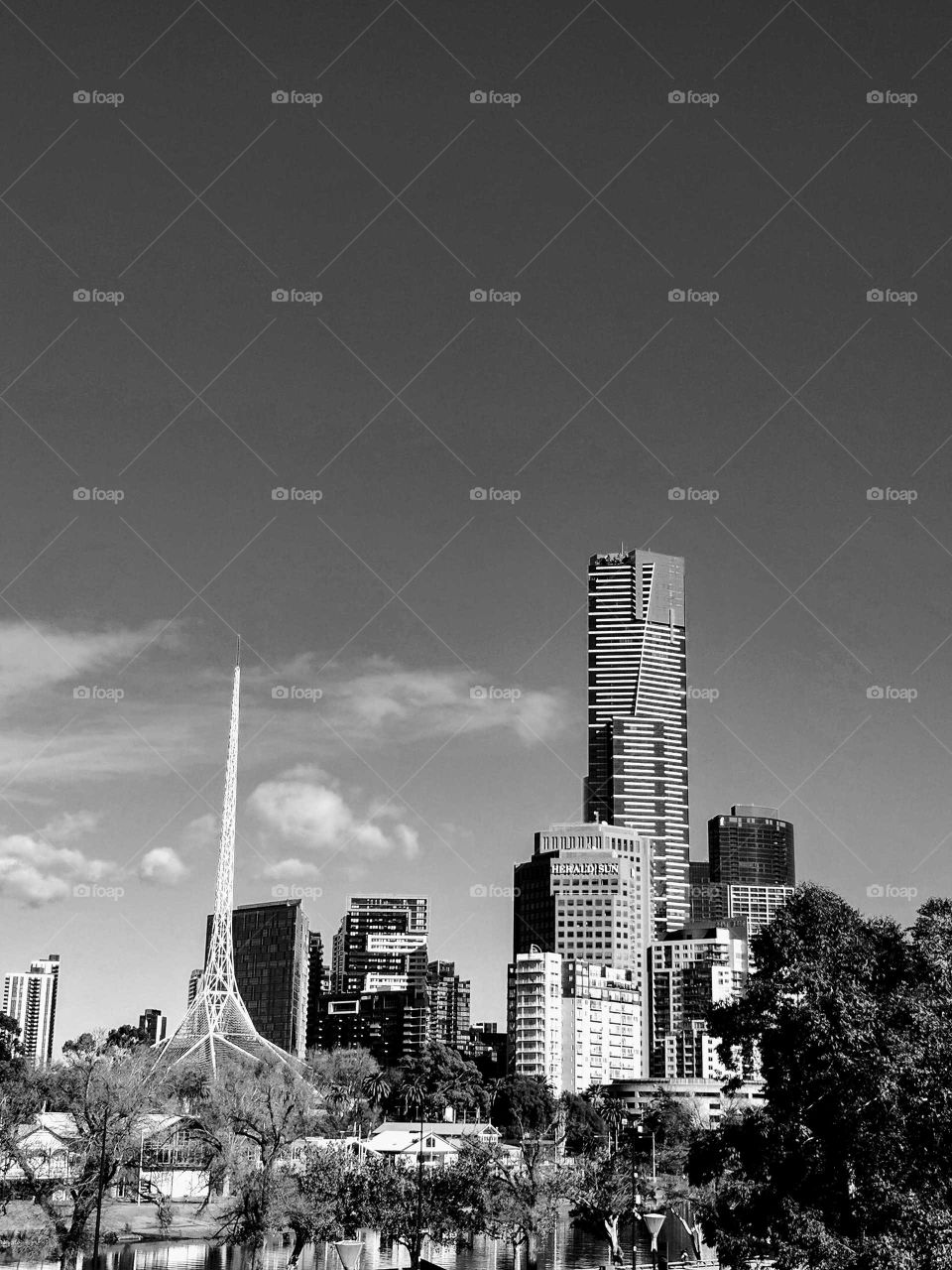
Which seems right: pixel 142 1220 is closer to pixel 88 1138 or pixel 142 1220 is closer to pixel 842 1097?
pixel 88 1138

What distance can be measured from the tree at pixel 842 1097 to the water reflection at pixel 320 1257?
109 feet

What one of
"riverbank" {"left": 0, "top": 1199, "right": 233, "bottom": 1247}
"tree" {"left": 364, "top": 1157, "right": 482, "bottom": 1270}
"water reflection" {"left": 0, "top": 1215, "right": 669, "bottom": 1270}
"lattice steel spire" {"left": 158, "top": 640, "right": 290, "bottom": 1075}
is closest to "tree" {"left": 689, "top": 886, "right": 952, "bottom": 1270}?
"tree" {"left": 364, "top": 1157, "right": 482, "bottom": 1270}

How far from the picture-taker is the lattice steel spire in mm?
145875

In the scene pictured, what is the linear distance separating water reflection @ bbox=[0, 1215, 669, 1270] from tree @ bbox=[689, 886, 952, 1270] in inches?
1304

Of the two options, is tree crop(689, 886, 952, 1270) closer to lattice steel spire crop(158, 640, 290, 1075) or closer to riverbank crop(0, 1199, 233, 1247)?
riverbank crop(0, 1199, 233, 1247)

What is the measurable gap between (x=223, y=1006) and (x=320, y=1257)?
77065 millimetres

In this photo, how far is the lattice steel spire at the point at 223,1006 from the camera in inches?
5743

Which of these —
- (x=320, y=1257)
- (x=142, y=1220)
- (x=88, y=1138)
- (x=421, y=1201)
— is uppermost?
(x=88, y=1138)

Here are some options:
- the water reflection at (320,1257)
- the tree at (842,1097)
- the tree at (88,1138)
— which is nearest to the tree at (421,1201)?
the water reflection at (320,1257)

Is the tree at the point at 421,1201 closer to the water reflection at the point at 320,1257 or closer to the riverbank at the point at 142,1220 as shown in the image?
the water reflection at the point at 320,1257

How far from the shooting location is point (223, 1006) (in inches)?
6093

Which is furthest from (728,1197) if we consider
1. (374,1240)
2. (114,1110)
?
(374,1240)

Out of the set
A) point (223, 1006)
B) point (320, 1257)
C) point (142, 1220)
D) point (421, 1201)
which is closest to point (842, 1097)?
point (421, 1201)

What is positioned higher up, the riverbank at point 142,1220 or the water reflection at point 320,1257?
the riverbank at point 142,1220
